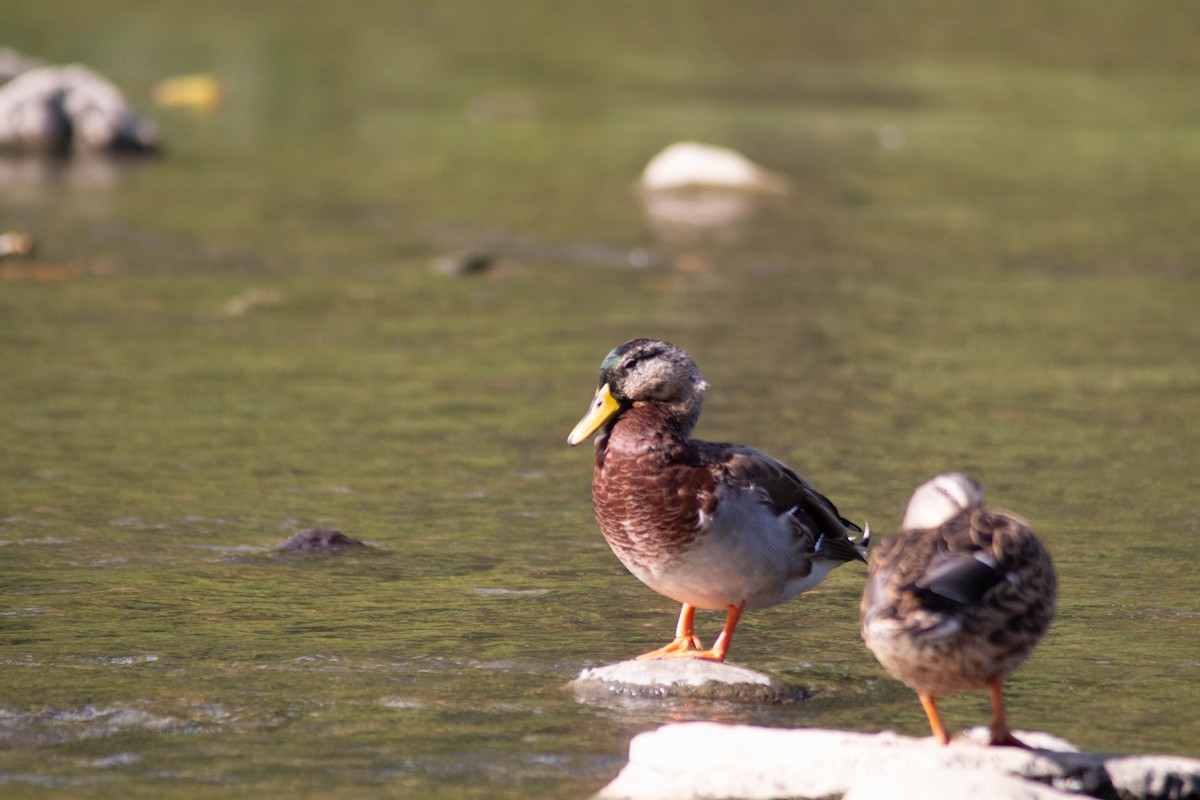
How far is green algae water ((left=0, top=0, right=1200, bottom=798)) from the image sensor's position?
17.4 ft

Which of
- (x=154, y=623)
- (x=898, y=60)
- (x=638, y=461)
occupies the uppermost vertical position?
(x=898, y=60)

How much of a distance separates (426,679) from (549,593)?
1.10 m

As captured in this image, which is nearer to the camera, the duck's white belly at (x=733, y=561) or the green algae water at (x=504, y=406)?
the green algae water at (x=504, y=406)

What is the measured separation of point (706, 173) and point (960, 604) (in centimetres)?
1352

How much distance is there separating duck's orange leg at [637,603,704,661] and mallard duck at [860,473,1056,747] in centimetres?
106

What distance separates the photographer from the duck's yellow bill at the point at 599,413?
19.0 feet

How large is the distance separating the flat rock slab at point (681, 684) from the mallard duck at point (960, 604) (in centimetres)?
76

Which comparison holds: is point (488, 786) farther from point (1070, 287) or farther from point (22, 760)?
point (1070, 287)

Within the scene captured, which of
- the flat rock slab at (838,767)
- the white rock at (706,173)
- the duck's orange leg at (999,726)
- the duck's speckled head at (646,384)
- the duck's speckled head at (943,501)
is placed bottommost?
the flat rock slab at (838,767)

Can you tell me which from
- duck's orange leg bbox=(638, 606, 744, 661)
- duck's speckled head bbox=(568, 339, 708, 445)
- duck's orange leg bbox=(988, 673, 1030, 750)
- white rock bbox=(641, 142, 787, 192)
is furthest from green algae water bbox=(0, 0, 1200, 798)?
duck's speckled head bbox=(568, 339, 708, 445)

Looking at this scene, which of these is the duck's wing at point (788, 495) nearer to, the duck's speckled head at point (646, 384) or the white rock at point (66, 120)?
the duck's speckled head at point (646, 384)

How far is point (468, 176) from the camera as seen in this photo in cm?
1886

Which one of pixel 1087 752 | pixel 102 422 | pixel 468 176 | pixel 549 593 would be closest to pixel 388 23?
pixel 468 176

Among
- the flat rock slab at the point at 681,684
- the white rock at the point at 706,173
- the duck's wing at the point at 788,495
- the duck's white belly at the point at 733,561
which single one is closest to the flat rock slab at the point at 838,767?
the flat rock slab at the point at 681,684
